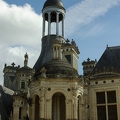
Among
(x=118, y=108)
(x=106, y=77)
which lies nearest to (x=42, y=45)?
(x=106, y=77)

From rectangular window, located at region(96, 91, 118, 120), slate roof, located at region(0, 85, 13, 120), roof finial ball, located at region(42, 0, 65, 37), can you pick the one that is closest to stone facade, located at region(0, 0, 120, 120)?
rectangular window, located at region(96, 91, 118, 120)

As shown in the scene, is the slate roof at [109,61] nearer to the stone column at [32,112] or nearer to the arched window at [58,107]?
the arched window at [58,107]

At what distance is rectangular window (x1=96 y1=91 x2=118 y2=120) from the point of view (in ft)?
135

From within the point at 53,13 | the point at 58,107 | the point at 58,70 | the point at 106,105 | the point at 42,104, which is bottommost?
the point at 58,107

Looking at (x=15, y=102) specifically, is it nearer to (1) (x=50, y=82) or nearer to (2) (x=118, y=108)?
(1) (x=50, y=82)

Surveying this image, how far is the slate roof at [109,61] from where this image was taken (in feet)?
142

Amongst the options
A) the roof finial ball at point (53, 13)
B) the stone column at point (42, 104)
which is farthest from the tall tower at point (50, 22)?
the stone column at point (42, 104)

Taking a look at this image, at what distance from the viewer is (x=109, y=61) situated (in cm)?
4556

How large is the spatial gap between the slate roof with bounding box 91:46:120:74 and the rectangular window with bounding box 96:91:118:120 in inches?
145

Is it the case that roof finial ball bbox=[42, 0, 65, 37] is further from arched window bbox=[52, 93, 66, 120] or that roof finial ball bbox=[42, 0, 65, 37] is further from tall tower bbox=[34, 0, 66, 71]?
arched window bbox=[52, 93, 66, 120]

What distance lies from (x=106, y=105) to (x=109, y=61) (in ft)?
25.1

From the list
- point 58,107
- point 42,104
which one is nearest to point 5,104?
point 42,104

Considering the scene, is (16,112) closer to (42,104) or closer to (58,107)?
(42,104)

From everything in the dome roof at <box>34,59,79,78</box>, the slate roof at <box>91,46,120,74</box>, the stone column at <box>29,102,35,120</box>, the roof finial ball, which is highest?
the roof finial ball
